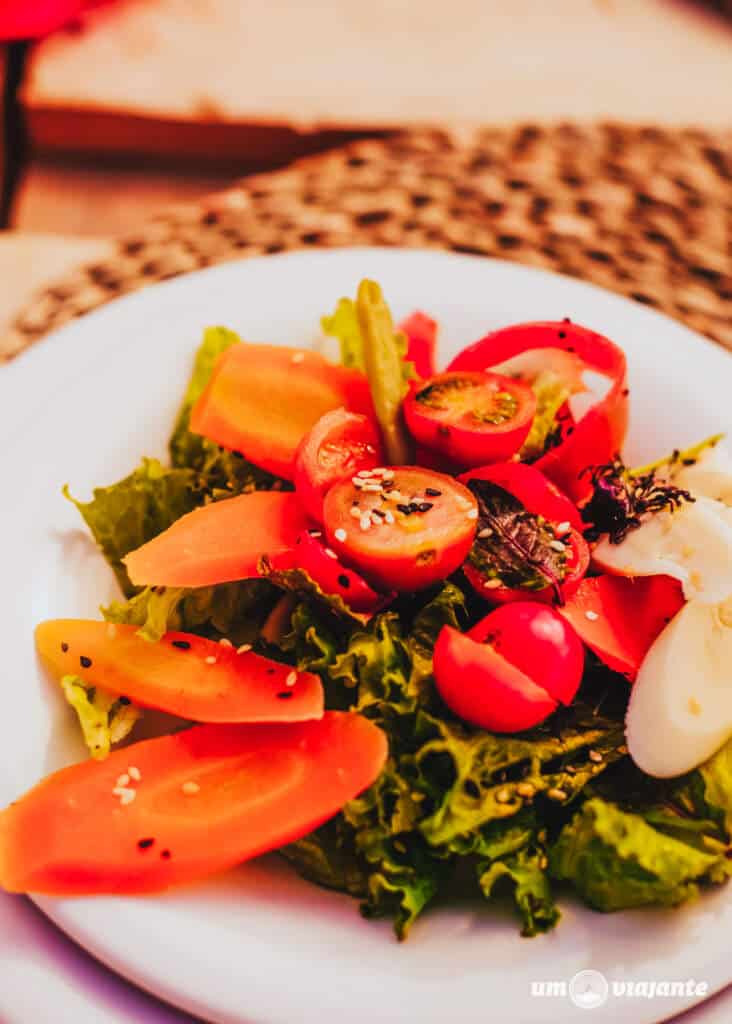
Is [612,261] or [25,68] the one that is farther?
[25,68]

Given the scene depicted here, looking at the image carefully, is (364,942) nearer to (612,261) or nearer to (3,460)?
(3,460)

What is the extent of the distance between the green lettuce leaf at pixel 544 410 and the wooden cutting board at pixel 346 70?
1902 millimetres

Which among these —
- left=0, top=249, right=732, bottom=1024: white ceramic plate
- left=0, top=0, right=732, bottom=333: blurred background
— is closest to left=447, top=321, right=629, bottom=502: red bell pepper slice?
left=0, top=249, right=732, bottom=1024: white ceramic plate

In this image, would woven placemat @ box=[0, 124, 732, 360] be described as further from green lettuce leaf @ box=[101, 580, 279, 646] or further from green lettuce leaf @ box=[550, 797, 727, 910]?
green lettuce leaf @ box=[550, 797, 727, 910]

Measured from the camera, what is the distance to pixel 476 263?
2.50 m

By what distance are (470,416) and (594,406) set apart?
32 centimetres

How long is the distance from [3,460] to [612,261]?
1.76 metres

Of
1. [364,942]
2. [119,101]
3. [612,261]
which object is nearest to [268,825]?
[364,942]

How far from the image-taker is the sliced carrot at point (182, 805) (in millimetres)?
1501

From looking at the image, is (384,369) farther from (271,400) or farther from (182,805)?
(182,805)

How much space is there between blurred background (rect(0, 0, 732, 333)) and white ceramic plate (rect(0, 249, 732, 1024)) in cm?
137

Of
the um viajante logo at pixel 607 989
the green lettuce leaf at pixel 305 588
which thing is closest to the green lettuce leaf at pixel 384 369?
the green lettuce leaf at pixel 305 588

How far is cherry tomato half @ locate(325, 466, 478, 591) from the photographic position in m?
1.67

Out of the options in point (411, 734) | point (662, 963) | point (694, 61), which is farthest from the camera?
point (694, 61)
